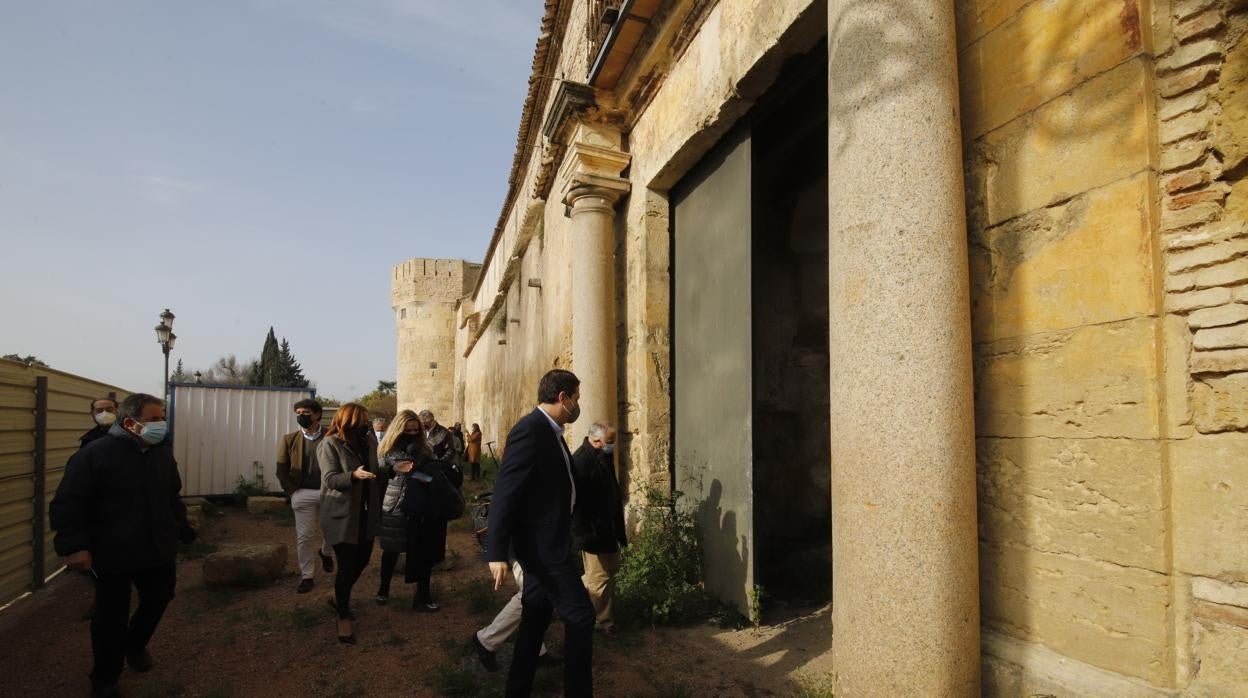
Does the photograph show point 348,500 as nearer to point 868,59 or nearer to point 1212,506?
point 868,59

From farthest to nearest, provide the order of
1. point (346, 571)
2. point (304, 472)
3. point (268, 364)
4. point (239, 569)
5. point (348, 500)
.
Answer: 1. point (268, 364)
2. point (239, 569)
3. point (304, 472)
4. point (346, 571)
5. point (348, 500)

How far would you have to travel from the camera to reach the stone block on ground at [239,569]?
6.30 metres

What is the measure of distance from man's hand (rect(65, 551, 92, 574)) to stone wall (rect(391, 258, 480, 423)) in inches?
1045

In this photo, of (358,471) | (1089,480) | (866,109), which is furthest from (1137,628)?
(358,471)

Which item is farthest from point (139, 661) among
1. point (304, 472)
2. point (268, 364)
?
point (268, 364)

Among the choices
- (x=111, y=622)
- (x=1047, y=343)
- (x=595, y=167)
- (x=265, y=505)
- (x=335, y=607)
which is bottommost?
(x=265, y=505)

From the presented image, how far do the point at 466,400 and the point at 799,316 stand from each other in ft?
68.1

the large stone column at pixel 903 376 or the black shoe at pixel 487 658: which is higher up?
the large stone column at pixel 903 376

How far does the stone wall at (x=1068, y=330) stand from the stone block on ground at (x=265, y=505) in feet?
35.9

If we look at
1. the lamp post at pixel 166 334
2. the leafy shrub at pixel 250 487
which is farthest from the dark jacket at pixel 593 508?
the lamp post at pixel 166 334

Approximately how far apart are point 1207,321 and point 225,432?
13204mm

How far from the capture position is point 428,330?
1175 inches

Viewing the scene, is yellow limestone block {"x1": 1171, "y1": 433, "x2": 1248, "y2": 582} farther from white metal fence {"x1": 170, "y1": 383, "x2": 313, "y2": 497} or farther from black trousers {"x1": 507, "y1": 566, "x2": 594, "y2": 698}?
white metal fence {"x1": 170, "y1": 383, "x2": 313, "y2": 497}

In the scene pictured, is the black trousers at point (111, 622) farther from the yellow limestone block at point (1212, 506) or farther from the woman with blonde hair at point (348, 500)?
the yellow limestone block at point (1212, 506)
